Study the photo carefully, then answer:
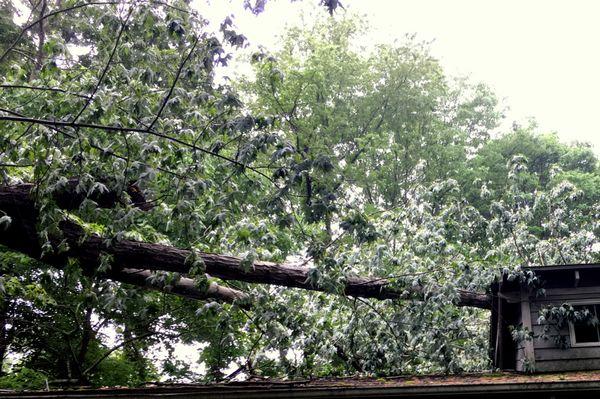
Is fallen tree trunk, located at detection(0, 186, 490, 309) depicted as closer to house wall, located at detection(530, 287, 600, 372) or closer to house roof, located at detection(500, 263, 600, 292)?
house roof, located at detection(500, 263, 600, 292)

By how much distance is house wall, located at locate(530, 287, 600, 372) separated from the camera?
8.59 m

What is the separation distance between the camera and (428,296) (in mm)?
→ 9062

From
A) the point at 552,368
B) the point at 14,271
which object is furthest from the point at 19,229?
Result: the point at 552,368

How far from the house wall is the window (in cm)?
7

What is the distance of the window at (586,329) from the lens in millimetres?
8664

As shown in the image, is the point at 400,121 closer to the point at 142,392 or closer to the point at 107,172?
the point at 107,172

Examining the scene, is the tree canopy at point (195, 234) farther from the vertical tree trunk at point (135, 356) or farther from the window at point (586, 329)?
the window at point (586, 329)

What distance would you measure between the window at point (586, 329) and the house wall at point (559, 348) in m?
0.07

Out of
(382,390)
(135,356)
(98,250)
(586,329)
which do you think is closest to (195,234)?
(98,250)

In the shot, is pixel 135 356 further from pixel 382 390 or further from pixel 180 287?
pixel 382 390

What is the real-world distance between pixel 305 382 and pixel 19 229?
12.7 feet

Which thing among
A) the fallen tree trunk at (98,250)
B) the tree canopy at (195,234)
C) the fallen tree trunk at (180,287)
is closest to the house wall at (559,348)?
the tree canopy at (195,234)

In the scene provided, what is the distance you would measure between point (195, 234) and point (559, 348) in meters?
5.76

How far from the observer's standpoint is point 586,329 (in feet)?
29.2
